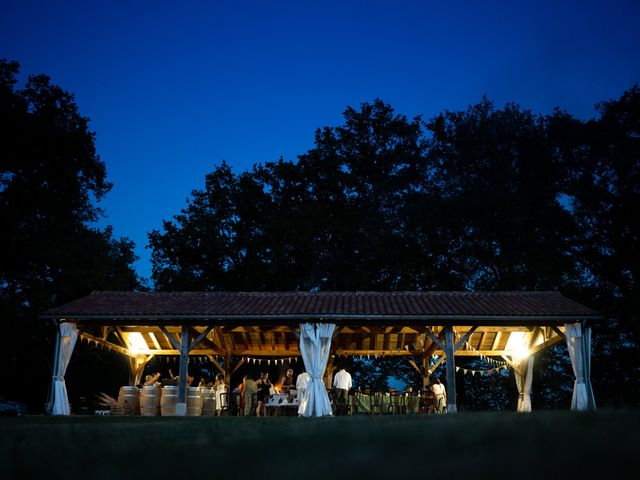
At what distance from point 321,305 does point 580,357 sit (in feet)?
19.1

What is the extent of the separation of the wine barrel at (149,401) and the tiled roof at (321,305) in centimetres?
190

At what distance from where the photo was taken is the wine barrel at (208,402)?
606 inches

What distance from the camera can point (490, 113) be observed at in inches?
1097

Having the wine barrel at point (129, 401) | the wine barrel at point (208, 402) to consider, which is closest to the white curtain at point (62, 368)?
the wine barrel at point (129, 401)

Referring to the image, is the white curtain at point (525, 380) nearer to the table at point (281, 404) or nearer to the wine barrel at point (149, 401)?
the table at point (281, 404)

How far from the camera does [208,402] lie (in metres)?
15.5

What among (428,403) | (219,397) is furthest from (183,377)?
(428,403)

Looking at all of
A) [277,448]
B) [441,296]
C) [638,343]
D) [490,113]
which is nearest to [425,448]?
[277,448]

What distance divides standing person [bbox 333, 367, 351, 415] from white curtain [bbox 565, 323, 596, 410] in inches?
200

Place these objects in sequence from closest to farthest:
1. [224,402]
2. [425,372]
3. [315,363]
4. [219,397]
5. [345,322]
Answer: [315,363], [345,322], [219,397], [224,402], [425,372]

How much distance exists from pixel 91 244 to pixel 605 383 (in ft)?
64.7

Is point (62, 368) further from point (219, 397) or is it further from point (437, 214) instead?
point (437, 214)

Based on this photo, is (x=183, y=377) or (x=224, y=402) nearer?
(x=183, y=377)

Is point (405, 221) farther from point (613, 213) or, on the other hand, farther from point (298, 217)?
point (613, 213)
